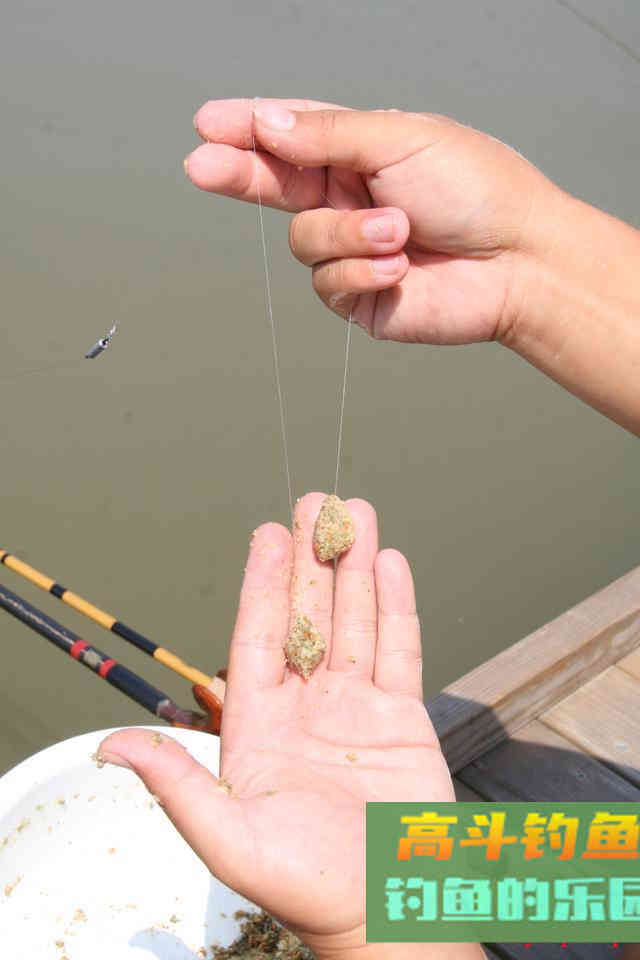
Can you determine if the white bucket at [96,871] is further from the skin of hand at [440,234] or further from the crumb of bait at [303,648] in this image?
the skin of hand at [440,234]

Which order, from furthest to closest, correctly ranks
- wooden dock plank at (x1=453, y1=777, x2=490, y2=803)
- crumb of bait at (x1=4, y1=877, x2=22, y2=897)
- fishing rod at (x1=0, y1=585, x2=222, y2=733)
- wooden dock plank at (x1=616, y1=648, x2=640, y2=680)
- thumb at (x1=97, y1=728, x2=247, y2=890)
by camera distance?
wooden dock plank at (x1=616, y1=648, x2=640, y2=680), fishing rod at (x1=0, y1=585, x2=222, y2=733), wooden dock plank at (x1=453, y1=777, x2=490, y2=803), crumb of bait at (x1=4, y1=877, x2=22, y2=897), thumb at (x1=97, y1=728, x2=247, y2=890)

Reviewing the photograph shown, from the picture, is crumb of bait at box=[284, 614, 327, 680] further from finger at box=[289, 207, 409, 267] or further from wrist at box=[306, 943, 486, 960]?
finger at box=[289, 207, 409, 267]

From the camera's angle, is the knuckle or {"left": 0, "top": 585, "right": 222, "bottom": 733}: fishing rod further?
{"left": 0, "top": 585, "right": 222, "bottom": 733}: fishing rod

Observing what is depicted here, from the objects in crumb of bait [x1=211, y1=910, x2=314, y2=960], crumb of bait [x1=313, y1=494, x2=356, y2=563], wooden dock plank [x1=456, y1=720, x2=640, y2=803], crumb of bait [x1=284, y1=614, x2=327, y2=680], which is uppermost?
crumb of bait [x1=313, y1=494, x2=356, y2=563]

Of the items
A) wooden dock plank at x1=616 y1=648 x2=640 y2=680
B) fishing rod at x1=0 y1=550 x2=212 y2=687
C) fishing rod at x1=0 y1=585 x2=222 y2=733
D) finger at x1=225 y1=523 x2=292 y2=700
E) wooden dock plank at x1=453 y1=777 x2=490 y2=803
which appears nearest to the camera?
finger at x1=225 y1=523 x2=292 y2=700

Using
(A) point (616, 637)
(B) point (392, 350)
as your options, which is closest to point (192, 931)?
(A) point (616, 637)

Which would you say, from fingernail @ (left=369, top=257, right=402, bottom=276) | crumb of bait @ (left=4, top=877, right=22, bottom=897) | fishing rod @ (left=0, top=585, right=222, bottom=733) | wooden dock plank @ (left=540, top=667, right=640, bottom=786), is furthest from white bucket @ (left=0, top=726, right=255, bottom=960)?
fingernail @ (left=369, top=257, right=402, bottom=276)

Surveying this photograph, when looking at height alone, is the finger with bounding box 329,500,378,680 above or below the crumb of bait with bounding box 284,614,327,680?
above
